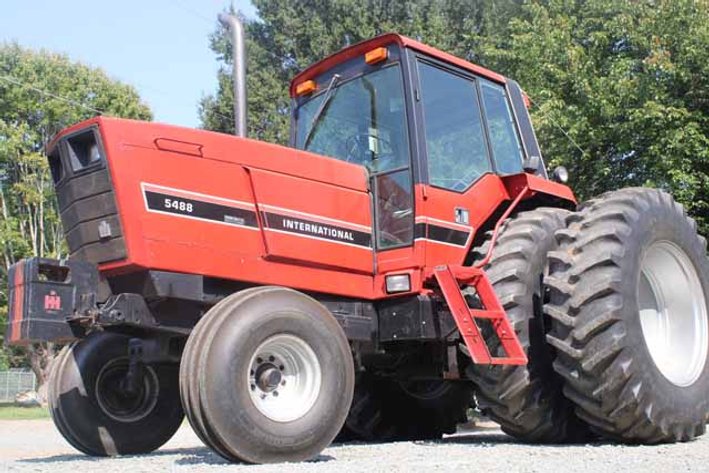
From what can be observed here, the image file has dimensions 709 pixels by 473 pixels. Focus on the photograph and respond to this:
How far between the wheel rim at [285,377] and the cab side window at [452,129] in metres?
1.89

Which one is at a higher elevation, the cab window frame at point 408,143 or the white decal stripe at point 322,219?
the cab window frame at point 408,143

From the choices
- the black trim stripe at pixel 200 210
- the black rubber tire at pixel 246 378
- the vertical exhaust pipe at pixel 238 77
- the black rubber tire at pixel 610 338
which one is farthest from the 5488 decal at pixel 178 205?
the vertical exhaust pipe at pixel 238 77

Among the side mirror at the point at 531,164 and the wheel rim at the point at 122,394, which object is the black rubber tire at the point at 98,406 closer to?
the wheel rim at the point at 122,394

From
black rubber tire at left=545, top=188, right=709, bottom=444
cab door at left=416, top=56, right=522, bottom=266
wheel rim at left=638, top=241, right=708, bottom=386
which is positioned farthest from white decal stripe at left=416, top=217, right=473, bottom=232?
wheel rim at left=638, top=241, right=708, bottom=386

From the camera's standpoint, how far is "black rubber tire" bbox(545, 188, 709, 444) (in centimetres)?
588

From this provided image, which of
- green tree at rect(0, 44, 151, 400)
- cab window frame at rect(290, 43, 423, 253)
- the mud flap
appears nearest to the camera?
the mud flap

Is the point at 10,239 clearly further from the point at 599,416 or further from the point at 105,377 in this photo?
the point at 599,416

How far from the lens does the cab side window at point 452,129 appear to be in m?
6.70

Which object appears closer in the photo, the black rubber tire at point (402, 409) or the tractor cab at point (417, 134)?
the tractor cab at point (417, 134)

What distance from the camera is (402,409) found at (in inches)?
311

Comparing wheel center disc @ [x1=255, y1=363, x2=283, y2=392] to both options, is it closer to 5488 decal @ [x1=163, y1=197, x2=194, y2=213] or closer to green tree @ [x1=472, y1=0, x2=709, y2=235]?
5488 decal @ [x1=163, y1=197, x2=194, y2=213]

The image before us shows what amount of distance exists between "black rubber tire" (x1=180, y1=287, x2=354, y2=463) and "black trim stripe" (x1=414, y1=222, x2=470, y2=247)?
1217 mm

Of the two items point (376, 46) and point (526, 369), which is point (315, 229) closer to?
point (376, 46)

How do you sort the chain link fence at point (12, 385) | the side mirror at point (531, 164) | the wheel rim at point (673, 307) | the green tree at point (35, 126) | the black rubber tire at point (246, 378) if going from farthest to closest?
the chain link fence at point (12, 385)
the green tree at point (35, 126)
the side mirror at point (531, 164)
the wheel rim at point (673, 307)
the black rubber tire at point (246, 378)
